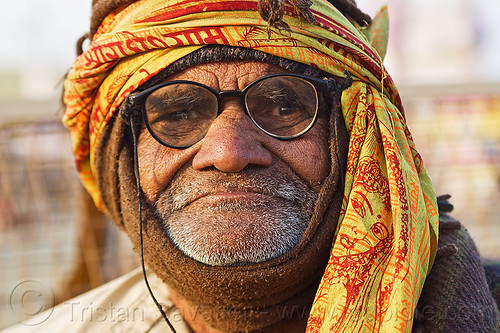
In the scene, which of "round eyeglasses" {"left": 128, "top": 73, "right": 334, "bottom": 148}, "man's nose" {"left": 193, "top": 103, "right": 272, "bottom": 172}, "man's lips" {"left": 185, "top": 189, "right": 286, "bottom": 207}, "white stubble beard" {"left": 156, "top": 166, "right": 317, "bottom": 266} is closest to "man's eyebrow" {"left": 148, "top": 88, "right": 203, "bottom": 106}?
"round eyeglasses" {"left": 128, "top": 73, "right": 334, "bottom": 148}

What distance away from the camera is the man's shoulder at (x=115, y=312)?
2605 mm

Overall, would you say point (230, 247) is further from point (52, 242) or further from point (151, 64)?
point (52, 242)

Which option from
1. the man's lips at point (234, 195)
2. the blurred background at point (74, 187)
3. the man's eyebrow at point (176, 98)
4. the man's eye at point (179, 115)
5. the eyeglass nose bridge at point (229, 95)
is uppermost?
the eyeglass nose bridge at point (229, 95)

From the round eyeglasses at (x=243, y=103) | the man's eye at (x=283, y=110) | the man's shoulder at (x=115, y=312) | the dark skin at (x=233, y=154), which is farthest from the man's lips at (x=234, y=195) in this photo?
the man's shoulder at (x=115, y=312)

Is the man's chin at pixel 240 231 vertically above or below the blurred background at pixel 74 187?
above

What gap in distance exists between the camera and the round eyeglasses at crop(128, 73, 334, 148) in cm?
220

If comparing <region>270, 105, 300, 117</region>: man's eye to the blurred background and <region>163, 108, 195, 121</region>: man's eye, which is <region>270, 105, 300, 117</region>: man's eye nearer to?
<region>163, 108, 195, 121</region>: man's eye

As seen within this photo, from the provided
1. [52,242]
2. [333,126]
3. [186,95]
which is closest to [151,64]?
[186,95]

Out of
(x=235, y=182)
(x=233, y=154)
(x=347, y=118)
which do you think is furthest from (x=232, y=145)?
(x=347, y=118)

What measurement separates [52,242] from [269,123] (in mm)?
3883

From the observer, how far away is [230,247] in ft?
6.53

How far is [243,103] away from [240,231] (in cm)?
→ 52

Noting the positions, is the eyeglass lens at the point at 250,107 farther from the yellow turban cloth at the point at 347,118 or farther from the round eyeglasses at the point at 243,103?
the yellow turban cloth at the point at 347,118

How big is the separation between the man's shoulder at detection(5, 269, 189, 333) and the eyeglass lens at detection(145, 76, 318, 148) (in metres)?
0.86
